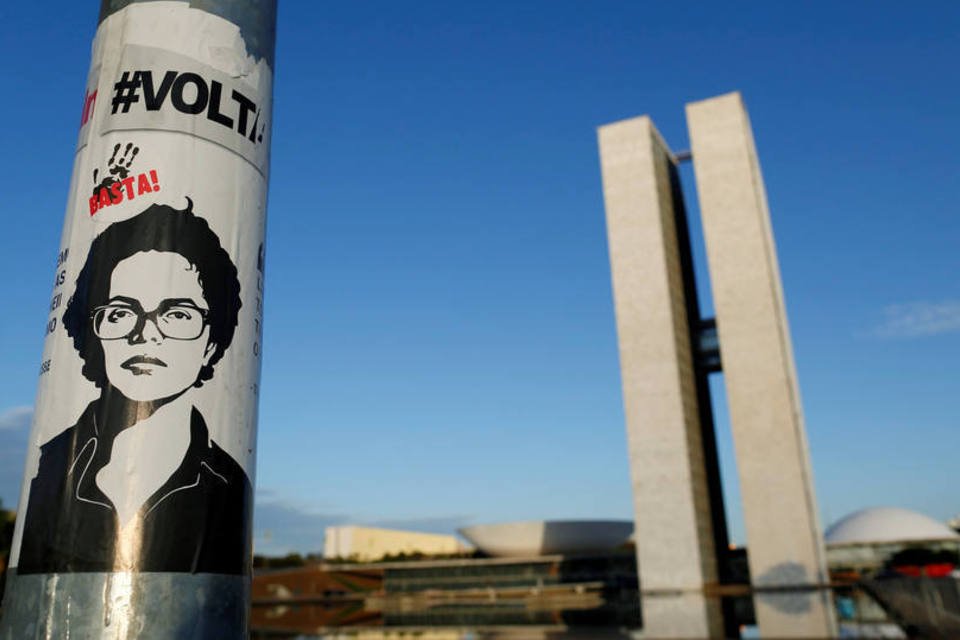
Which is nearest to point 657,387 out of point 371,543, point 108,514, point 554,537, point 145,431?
point 554,537

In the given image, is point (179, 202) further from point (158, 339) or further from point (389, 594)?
point (389, 594)

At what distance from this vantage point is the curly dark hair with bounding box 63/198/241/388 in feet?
19.4

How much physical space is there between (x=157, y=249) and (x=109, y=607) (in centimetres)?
264

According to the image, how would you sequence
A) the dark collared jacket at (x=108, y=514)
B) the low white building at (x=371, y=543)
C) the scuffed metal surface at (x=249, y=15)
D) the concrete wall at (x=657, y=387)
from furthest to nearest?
the low white building at (x=371, y=543), the concrete wall at (x=657, y=387), the scuffed metal surface at (x=249, y=15), the dark collared jacket at (x=108, y=514)

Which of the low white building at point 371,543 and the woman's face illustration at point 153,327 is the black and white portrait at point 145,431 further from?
the low white building at point 371,543

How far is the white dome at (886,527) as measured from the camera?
56.0 meters

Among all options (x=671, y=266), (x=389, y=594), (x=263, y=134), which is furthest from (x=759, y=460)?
(x=263, y=134)

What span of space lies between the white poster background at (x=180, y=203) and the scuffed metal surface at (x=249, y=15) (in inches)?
3.1

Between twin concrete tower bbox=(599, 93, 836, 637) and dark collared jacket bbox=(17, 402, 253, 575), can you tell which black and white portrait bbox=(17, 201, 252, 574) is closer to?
dark collared jacket bbox=(17, 402, 253, 575)

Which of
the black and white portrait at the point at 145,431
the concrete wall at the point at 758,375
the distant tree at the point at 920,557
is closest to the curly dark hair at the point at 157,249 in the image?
the black and white portrait at the point at 145,431

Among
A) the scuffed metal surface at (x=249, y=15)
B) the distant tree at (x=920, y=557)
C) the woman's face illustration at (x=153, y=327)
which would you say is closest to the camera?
the woman's face illustration at (x=153, y=327)

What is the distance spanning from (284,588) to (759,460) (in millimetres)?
39296

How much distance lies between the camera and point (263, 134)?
23.6 ft

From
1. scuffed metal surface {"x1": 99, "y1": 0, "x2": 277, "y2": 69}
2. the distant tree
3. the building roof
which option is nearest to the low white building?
the building roof
